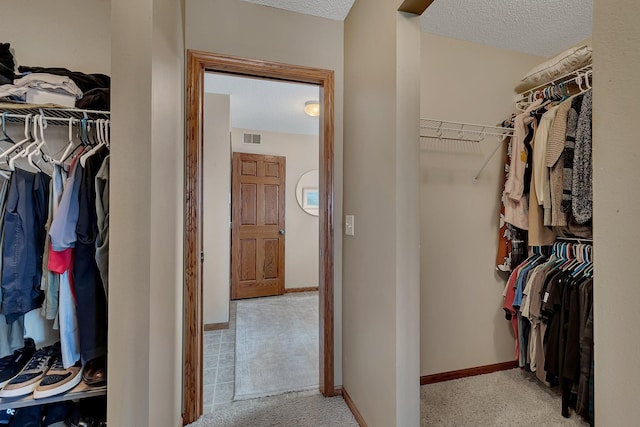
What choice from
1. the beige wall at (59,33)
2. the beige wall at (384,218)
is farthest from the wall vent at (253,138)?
the beige wall at (384,218)

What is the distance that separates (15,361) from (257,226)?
316cm

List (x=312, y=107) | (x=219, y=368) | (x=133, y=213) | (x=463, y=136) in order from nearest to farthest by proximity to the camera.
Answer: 1. (x=133, y=213)
2. (x=463, y=136)
3. (x=219, y=368)
4. (x=312, y=107)

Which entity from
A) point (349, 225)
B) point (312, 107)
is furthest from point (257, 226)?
point (349, 225)

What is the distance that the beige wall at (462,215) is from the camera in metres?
2.09

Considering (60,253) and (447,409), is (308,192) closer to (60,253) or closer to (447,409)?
(447,409)

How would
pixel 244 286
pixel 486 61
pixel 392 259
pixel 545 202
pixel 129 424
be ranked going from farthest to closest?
pixel 244 286 < pixel 486 61 < pixel 545 202 < pixel 392 259 < pixel 129 424

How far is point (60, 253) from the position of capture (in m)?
1.17

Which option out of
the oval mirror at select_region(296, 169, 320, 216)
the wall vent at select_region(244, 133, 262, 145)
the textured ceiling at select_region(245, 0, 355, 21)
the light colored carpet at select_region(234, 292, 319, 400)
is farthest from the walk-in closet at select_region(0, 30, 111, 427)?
the oval mirror at select_region(296, 169, 320, 216)

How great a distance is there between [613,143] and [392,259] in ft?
3.05

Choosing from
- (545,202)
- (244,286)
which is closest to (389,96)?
(545,202)

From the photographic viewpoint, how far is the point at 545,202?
178 centimetres

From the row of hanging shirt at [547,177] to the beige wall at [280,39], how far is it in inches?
50.9

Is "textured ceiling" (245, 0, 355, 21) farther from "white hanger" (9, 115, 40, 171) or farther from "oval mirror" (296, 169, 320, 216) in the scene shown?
"oval mirror" (296, 169, 320, 216)

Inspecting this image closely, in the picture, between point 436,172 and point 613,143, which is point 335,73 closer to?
point 436,172
